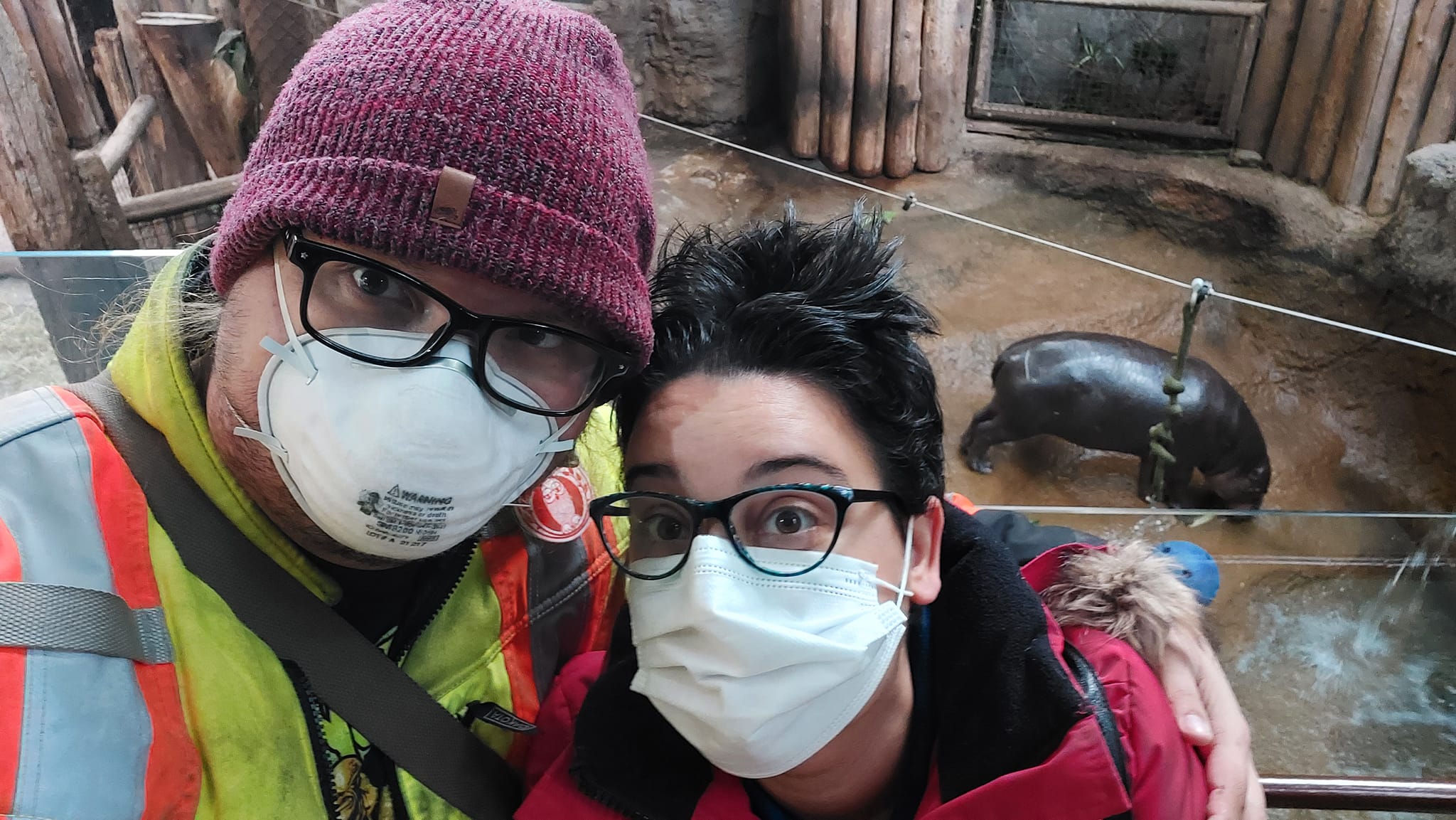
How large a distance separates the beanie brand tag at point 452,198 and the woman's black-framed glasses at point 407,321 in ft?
0.24

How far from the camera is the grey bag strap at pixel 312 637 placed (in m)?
1.05

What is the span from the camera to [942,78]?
16.8 feet

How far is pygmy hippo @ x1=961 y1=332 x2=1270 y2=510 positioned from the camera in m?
3.73

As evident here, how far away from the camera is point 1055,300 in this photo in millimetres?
4672

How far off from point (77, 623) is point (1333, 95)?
5.25m

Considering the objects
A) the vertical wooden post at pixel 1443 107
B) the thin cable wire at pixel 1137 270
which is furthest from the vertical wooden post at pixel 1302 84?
the thin cable wire at pixel 1137 270

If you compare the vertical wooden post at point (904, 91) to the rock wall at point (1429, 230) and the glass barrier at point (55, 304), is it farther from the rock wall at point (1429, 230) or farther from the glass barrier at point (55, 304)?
the glass barrier at point (55, 304)

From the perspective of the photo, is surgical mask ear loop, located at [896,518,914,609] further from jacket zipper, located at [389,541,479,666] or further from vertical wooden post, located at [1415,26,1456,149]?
vertical wooden post, located at [1415,26,1456,149]

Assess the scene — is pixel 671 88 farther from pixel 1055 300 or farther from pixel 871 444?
pixel 871 444

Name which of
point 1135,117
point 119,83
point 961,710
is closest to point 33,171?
point 119,83

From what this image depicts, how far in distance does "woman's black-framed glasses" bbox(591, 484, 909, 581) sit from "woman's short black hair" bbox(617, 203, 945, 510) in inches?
4.0

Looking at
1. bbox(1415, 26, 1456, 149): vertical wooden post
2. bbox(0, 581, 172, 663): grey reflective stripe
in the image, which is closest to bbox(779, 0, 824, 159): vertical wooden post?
bbox(1415, 26, 1456, 149): vertical wooden post

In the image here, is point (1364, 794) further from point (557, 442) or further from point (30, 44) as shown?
point (30, 44)

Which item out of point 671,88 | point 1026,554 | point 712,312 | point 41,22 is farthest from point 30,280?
point 671,88
